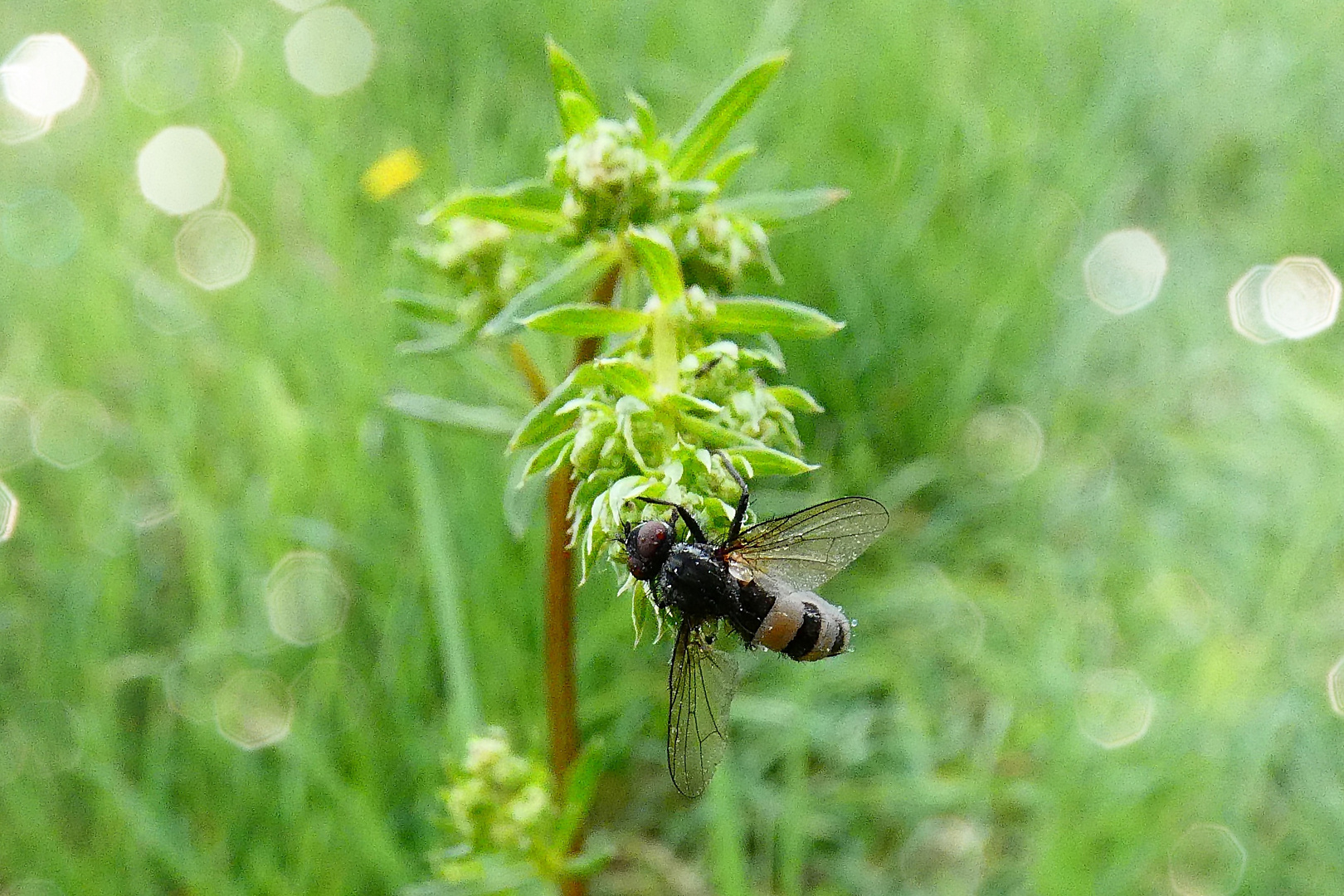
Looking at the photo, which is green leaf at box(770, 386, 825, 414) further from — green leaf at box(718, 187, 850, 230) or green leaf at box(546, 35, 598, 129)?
green leaf at box(546, 35, 598, 129)

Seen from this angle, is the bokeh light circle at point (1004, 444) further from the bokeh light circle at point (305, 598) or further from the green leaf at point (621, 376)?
the green leaf at point (621, 376)

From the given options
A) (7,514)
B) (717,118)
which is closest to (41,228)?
(7,514)

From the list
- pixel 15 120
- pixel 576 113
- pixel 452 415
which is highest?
pixel 15 120

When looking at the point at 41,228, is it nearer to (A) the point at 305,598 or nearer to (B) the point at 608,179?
(A) the point at 305,598

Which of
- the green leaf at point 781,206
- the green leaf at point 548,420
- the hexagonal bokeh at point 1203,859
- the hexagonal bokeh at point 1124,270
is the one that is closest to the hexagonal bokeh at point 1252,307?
the hexagonal bokeh at point 1124,270

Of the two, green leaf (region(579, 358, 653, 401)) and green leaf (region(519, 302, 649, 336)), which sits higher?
green leaf (region(519, 302, 649, 336))

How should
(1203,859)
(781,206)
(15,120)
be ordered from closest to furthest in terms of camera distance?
1. (781,206)
2. (1203,859)
3. (15,120)

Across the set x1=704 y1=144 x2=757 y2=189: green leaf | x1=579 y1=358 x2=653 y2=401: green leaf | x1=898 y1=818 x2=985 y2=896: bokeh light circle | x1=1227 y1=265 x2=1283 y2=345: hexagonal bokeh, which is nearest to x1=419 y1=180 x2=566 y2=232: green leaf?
x1=704 y1=144 x2=757 y2=189: green leaf
